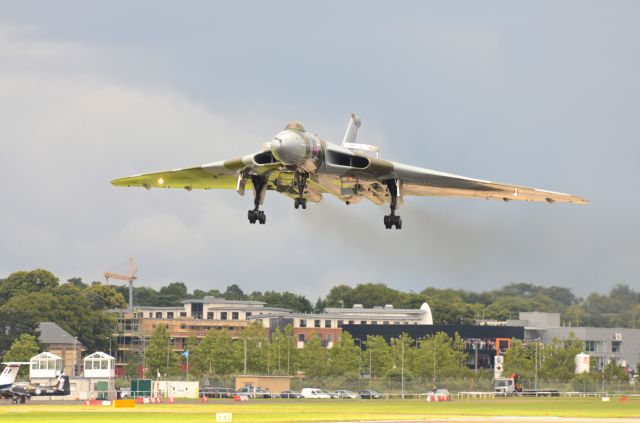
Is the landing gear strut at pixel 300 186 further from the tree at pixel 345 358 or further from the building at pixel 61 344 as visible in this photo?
the building at pixel 61 344

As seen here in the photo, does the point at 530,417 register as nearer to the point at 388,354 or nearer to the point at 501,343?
the point at 388,354

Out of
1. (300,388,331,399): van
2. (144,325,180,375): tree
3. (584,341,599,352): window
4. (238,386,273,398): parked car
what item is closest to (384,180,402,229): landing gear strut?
(238,386,273,398): parked car

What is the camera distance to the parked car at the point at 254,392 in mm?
119881

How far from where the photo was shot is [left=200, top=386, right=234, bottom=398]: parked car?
11988cm

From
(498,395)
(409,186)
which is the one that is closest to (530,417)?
(409,186)

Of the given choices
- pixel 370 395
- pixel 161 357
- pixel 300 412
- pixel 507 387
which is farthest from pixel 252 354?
pixel 300 412

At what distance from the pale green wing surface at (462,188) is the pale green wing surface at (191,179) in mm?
9140

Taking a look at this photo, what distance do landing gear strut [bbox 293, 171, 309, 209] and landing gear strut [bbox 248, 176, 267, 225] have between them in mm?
1694

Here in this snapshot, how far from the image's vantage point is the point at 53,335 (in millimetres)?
189250

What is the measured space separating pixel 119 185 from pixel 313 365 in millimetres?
98405

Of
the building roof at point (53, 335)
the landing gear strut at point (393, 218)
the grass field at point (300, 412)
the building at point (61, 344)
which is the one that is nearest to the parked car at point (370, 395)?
the grass field at point (300, 412)

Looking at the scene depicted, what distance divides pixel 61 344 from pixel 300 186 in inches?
5300

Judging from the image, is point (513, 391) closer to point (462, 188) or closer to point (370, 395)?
point (370, 395)

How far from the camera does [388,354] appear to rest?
164 m
